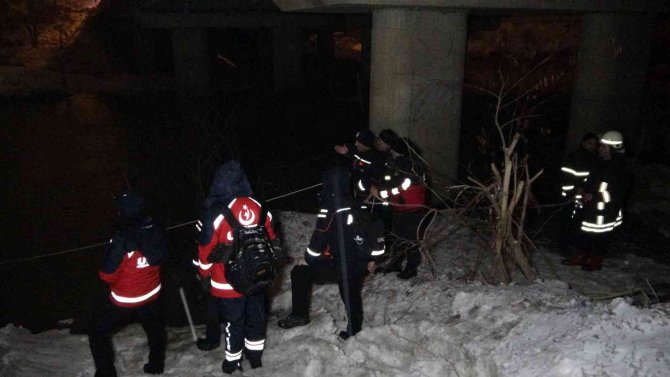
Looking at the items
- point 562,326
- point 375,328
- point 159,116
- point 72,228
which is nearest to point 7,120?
point 159,116

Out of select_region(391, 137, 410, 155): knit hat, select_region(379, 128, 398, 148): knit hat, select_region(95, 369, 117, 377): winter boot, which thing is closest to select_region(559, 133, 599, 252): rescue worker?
select_region(391, 137, 410, 155): knit hat

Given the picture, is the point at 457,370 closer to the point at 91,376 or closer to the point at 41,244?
the point at 91,376

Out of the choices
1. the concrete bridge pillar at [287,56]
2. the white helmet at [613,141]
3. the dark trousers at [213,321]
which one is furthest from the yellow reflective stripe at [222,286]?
the concrete bridge pillar at [287,56]

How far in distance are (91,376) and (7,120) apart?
1966 cm

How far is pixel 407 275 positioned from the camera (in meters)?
6.09

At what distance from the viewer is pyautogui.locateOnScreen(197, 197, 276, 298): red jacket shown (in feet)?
13.5

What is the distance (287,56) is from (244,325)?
23580mm

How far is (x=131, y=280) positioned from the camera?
426cm

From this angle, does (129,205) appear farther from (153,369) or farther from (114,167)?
(114,167)

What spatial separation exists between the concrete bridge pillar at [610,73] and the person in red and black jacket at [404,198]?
822 cm

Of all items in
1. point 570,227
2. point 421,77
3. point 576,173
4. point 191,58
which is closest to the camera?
point 576,173

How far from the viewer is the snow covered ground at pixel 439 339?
353cm

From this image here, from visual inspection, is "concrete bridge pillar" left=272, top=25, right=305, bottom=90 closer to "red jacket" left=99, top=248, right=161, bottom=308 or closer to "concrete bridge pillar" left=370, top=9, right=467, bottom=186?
"concrete bridge pillar" left=370, top=9, right=467, bottom=186

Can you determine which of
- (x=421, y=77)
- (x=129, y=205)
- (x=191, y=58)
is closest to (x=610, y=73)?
(x=421, y=77)
